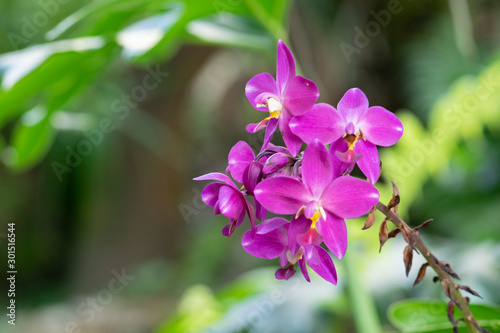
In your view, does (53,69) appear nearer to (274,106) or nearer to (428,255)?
(274,106)

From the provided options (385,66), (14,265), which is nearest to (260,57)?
(385,66)

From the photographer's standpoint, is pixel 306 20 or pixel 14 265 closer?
pixel 306 20

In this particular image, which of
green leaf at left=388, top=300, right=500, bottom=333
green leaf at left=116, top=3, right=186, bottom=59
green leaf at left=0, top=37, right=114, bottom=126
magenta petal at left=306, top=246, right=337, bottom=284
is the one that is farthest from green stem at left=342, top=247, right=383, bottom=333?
green leaf at left=0, top=37, right=114, bottom=126

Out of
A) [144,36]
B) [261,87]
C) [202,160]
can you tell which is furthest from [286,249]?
[202,160]

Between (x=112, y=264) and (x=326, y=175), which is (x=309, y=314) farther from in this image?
(x=112, y=264)

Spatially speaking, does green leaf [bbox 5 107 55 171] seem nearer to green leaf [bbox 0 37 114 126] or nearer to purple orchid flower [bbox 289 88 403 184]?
green leaf [bbox 0 37 114 126]

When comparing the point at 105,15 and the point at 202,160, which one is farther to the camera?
the point at 202,160
